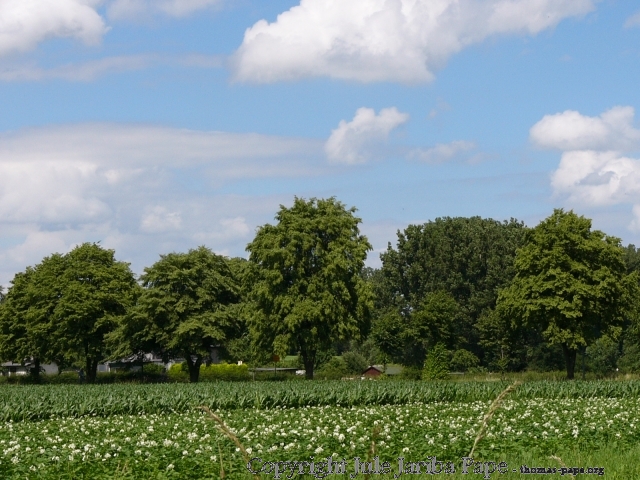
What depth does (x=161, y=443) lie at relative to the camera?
1505 centimetres

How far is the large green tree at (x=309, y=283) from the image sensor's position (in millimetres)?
59781

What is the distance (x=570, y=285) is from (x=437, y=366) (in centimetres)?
1381

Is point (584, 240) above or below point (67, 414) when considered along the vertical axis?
above

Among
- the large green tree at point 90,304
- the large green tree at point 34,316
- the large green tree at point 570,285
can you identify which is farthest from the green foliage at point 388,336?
the large green tree at point 34,316

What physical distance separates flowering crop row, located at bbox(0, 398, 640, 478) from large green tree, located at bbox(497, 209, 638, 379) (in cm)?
3741

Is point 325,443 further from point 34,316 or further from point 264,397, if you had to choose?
point 34,316

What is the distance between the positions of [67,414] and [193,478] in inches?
780

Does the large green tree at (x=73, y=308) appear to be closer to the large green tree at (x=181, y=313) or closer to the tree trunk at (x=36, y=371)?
the tree trunk at (x=36, y=371)

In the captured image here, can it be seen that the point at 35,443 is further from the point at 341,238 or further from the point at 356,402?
the point at 341,238

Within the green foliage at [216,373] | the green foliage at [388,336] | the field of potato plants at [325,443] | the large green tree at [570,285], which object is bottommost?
the green foliage at [216,373]

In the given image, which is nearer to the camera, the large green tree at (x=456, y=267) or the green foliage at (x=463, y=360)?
the green foliage at (x=463, y=360)

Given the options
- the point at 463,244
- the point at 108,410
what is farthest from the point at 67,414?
the point at 463,244

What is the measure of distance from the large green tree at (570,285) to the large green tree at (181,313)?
2346 cm

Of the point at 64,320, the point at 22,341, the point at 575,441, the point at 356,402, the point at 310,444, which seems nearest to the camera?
the point at 310,444
